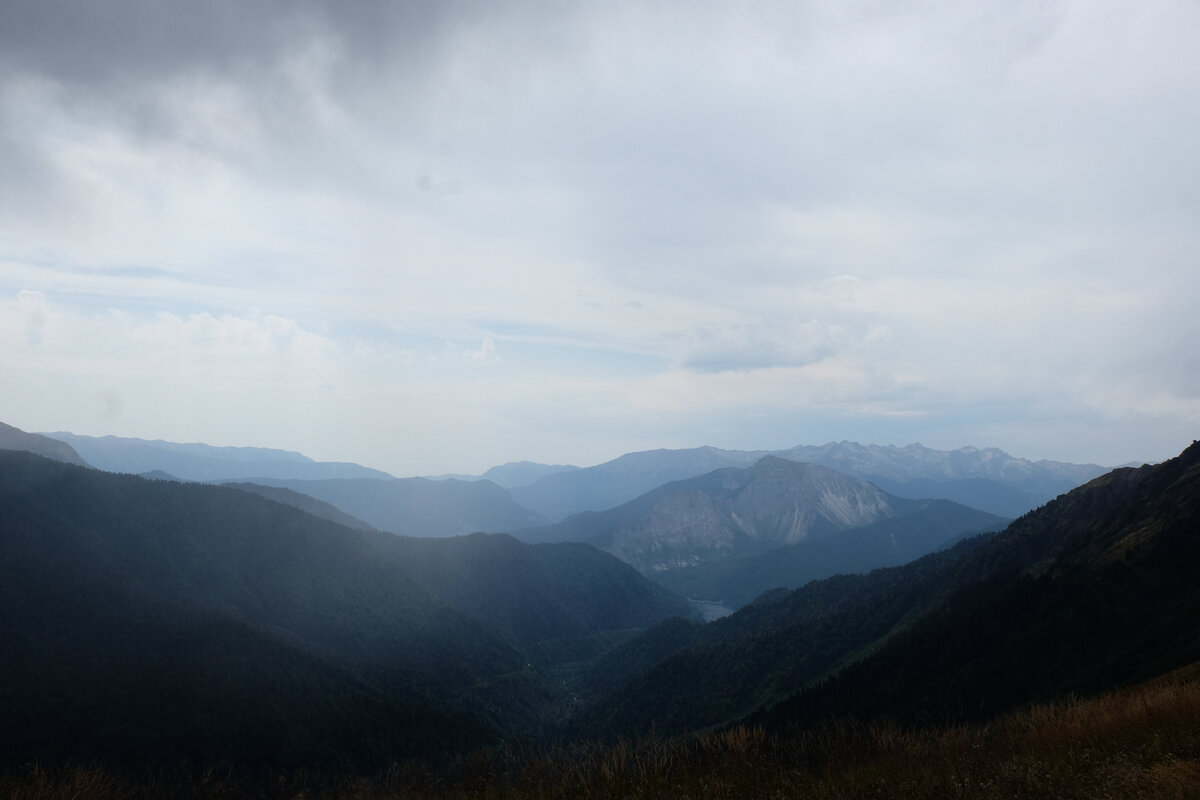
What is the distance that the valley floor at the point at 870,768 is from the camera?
739 inches

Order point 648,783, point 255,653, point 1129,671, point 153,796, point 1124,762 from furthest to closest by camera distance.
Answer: point 255,653, point 1129,671, point 153,796, point 648,783, point 1124,762

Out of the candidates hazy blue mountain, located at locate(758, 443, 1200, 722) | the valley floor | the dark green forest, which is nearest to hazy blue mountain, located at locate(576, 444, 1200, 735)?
hazy blue mountain, located at locate(758, 443, 1200, 722)

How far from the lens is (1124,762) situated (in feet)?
61.3

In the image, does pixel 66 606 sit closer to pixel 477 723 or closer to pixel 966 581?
pixel 477 723

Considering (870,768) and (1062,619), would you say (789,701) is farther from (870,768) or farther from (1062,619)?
(870,768)

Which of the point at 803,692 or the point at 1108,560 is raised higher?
the point at 1108,560

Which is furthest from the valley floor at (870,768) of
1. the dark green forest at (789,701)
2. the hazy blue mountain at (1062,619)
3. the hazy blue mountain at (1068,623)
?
the hazy blue mountain at (1068,623)

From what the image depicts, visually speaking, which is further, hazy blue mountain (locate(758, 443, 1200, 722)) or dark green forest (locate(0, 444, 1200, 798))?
hazy blue mountain (locate(758, 443, 1200, 722))

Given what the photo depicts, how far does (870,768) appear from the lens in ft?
82.0

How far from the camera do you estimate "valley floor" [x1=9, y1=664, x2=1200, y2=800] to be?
18766 mm

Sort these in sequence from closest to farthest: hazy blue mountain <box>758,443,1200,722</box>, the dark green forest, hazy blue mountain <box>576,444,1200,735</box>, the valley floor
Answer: the valley floor → the dark green forest → hazy blue mountain <box>758,443,1200,722</box> → hazy blue mountain <box>576,444,1200,735</box>

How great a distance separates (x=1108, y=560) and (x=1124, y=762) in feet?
403

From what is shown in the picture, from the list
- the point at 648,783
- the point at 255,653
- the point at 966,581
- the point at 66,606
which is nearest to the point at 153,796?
the point at 648,783

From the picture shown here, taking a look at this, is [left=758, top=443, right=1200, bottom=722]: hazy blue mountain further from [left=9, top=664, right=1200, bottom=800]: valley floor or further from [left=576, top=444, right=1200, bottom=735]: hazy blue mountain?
[left=9, top=664, right=1200, bottom=800]: valley floor
